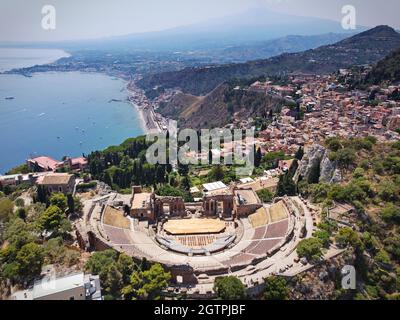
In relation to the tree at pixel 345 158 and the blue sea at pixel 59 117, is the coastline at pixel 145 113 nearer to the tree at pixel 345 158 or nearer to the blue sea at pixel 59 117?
the blue sea at pixel 59 117

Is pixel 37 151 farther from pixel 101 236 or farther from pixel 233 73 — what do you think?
pixel 233 73

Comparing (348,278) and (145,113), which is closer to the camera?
(348,278)

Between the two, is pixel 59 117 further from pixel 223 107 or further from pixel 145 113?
pixel 223 107

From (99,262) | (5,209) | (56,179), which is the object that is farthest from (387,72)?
(5,209)

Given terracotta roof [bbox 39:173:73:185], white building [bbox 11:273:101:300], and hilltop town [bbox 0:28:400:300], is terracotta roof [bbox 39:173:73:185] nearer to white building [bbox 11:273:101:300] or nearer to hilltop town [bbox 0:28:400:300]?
hilltop town [bbox 0:28:400:300]

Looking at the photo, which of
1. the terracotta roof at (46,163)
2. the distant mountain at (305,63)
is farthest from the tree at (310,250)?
the distant mountain at (305,63)

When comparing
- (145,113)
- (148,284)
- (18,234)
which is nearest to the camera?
(148,284)

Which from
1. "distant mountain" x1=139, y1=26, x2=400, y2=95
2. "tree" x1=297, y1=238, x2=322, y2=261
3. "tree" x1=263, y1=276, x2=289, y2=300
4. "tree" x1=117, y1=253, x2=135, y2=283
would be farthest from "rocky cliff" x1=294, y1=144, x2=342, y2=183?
"distant mountain" x1=139, y1=26, x2=400, y2=95
